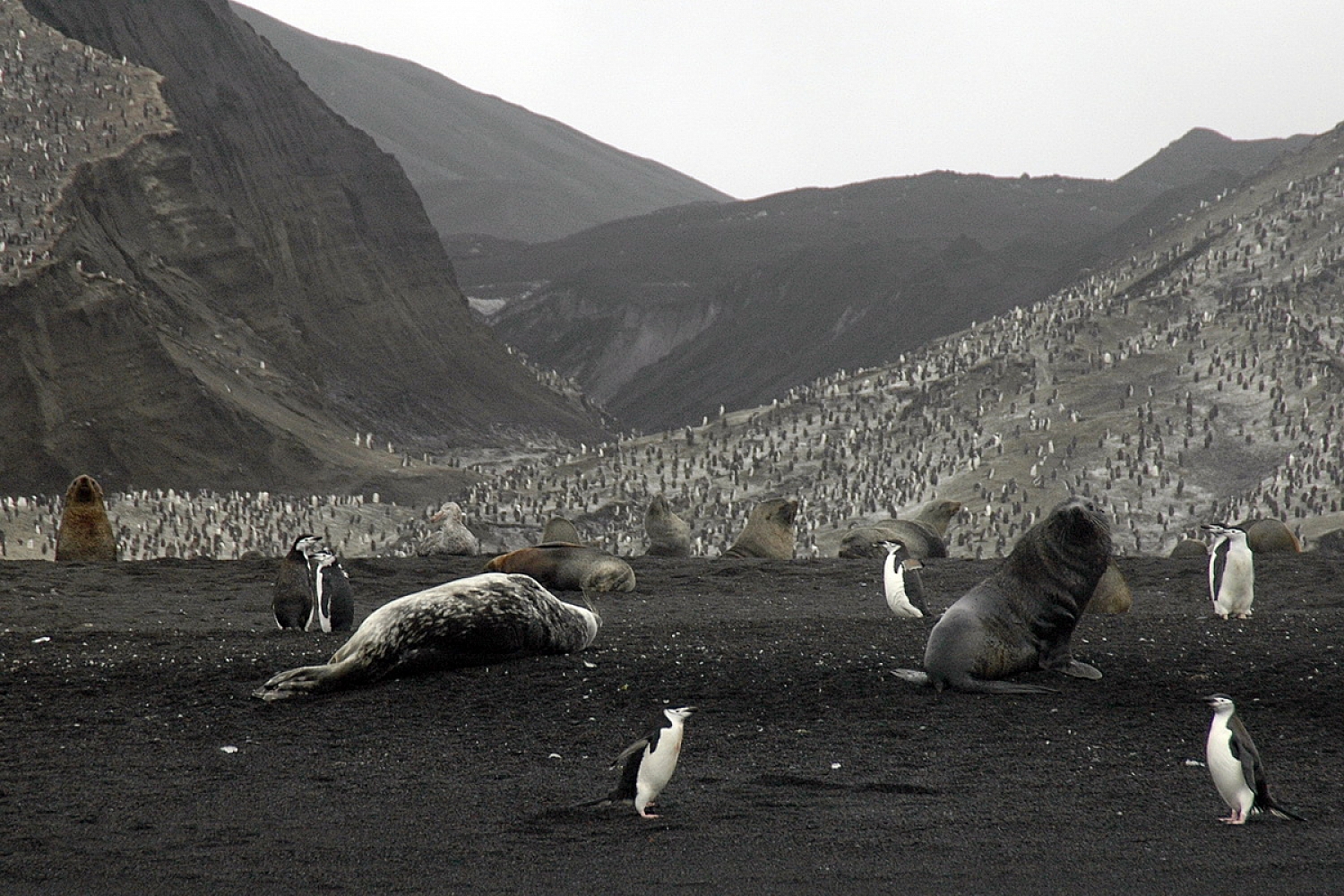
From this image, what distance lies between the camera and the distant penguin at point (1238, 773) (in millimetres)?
5258

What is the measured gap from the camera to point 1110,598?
36.4 feet

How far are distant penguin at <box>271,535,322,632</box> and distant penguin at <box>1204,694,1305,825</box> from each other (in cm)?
687

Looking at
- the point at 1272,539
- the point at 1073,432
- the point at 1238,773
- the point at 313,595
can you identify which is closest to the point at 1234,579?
the point at 1238,773

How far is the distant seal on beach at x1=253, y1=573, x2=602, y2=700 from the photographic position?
697cm

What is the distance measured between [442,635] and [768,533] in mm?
11318

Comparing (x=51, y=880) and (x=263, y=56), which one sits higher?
A: (x=263, y=56)

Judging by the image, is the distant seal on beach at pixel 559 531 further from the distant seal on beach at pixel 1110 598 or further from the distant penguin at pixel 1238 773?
the distant penguin at pixel 1238 773

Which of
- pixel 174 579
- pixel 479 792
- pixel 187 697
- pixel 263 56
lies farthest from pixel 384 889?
pixel 263 56

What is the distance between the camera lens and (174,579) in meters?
14.2

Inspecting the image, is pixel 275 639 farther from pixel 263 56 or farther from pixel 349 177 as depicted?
pixel 263 56

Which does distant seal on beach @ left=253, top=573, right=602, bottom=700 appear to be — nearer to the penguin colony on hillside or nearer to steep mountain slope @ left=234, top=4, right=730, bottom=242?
→ the penguin colony on hillside

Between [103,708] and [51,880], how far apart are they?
8.02ft

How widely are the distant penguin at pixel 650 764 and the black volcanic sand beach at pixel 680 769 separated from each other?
9 cm

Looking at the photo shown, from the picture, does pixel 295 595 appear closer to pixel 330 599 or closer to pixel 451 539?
pixel 330 599
